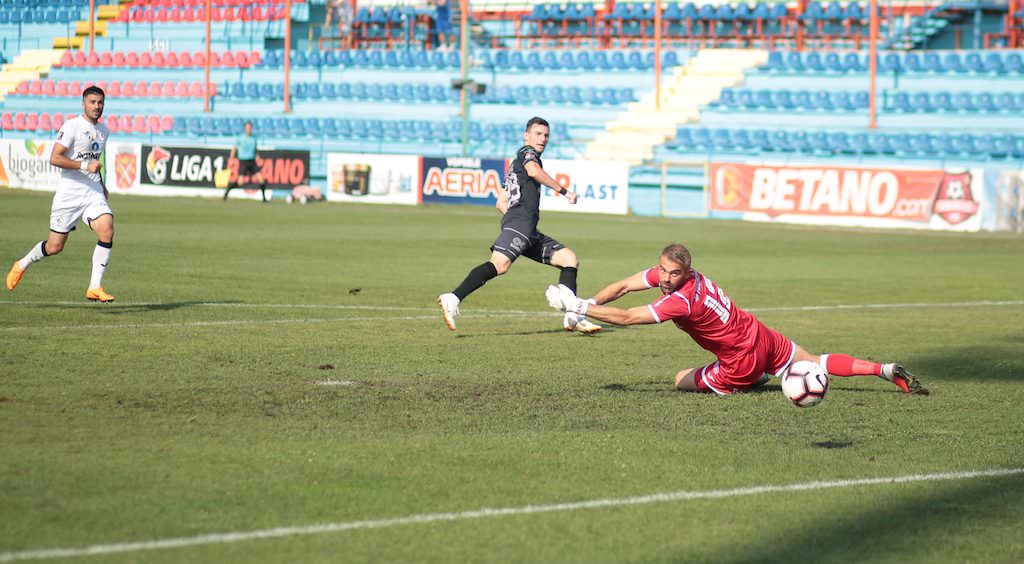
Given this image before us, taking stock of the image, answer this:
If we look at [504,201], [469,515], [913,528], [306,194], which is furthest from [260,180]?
[913,528]

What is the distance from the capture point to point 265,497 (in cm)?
602

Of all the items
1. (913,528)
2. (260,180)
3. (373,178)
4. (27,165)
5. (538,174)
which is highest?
(27,165)

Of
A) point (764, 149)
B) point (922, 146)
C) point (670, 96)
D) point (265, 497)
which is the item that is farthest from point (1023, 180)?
point (265, 497)

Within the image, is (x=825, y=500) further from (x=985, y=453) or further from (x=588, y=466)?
(x=985, y=453)

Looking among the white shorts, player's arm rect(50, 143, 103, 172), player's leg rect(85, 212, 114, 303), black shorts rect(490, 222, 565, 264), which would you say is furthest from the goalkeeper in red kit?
the white shorts

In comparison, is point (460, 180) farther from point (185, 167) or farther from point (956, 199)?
point (956, 199)

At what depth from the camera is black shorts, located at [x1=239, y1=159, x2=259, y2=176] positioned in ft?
131

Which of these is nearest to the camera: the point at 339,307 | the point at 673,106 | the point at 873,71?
the point at 339,307

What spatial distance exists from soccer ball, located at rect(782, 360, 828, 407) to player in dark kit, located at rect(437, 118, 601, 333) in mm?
3697

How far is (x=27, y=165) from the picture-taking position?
132 feet

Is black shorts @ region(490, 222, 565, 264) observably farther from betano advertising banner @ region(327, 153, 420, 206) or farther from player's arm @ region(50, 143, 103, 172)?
betano advertising banner @ region(327, 153, 420, 206)

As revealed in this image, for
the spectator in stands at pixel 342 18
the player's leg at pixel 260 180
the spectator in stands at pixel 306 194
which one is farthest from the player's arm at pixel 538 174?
the spectator in stands at pixel 342 18

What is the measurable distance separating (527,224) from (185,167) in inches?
1163

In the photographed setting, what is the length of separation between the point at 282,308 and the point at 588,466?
7647 millimetres
